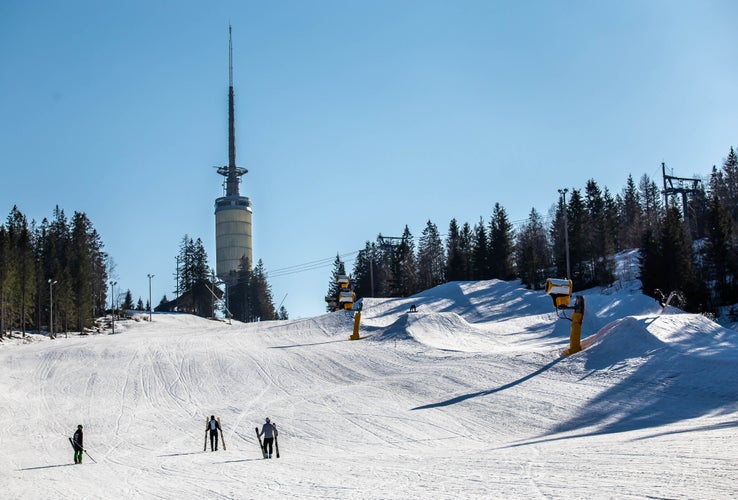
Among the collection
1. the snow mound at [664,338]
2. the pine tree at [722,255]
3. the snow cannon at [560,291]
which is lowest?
the snow mound at [664,338]

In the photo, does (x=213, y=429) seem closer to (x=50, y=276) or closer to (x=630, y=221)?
(x=50, y=276)

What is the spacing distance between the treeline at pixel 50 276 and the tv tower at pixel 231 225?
24771 millimetres

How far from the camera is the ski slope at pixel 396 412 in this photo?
1471 centimetres

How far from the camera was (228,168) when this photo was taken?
459 ft

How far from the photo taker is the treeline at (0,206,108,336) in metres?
68.9

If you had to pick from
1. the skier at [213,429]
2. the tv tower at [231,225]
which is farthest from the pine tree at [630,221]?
the skier at [213,429]

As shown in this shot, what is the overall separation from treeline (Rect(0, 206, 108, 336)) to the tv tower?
2477 cm

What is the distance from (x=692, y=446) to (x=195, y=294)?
11157 cm

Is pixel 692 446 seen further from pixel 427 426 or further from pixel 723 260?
pixel 723 260

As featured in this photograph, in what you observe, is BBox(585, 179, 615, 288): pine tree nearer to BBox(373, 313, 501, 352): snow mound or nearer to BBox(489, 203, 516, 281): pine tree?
BBox(489, 203, 516, 281): pine tree

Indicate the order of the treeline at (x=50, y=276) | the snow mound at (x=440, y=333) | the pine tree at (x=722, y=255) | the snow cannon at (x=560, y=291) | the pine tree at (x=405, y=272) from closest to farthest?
1. the snow cannon at (x=560, y=291)
2. the snow mound at (x=440, y=333)
3. the pine tree at (x=722, y=255)
4. the treeline at (x=50, y=276)
5. the pine tree at (x=405, y=272)

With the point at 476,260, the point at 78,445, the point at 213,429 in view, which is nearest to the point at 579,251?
the point at 476,260

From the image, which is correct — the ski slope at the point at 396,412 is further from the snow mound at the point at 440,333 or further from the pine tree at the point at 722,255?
the pine tree at the point at 722,255

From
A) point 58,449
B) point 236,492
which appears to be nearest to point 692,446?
point 236,492
